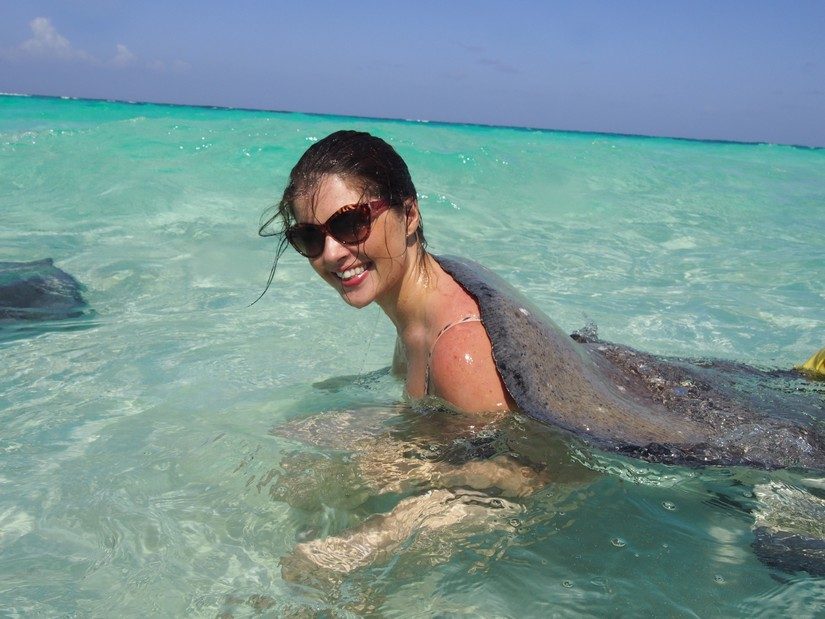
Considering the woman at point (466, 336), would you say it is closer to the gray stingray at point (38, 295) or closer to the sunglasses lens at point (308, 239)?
the sunglasses lens at point (308, 239)

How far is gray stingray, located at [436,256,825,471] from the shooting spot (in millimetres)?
2430

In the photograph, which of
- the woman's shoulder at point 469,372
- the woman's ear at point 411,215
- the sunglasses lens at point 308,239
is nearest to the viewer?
the woman's shoulder at point 469,372

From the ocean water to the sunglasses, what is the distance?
0.74 meters

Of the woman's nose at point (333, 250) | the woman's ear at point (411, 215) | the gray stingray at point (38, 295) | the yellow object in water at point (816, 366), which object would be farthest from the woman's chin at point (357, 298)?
the gray stingray at point (38, 295)

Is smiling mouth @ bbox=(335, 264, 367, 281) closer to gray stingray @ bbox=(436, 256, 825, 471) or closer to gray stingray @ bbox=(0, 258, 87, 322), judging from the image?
gray stingray @ bbox=(436, 256, 825, 471)

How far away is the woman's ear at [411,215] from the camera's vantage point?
2.64 metres

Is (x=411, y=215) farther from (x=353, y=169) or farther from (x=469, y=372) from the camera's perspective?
(x=469, y=372)

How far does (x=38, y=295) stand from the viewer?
5.24 meters

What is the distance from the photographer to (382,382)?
3607 millimetres

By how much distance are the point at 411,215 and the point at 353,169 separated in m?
0.31

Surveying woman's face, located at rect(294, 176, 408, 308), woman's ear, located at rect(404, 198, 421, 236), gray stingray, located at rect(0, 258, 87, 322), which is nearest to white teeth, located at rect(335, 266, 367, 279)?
woman's face, located at rect(294, 176, 408, 308)

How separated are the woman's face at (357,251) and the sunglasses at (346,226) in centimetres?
1

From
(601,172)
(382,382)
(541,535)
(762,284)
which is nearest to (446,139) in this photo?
(601,172)

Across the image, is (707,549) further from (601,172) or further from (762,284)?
(601,172)
